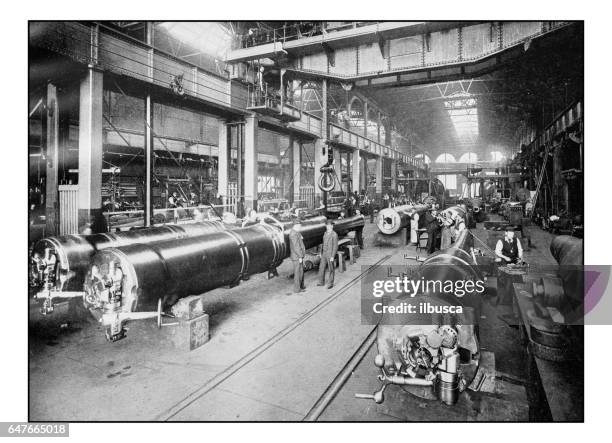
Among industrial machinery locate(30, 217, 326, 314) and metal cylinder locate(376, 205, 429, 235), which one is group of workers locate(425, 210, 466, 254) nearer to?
metal cylinder locate(376, 205, 429, 235)

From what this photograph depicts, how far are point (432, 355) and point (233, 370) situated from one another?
80.0 inches

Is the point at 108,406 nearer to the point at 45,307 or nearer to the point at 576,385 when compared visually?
the point at 45,307

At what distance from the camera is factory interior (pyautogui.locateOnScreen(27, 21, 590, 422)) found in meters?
3.18

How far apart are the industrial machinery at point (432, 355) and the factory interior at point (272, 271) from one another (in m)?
0.02

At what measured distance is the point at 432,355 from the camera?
2.99 metres

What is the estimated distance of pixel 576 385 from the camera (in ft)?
10.6

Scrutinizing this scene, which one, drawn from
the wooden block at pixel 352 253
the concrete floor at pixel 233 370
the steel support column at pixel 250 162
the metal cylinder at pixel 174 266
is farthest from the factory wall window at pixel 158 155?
the concrete floor at pixel 233 370

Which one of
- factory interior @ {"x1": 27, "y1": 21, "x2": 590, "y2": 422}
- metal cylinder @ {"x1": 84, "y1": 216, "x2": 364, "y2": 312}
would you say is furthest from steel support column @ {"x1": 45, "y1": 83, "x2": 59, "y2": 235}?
metal cylinder @ {"x1": 84, "y1": 216, "x2": 364, "y2": 312}

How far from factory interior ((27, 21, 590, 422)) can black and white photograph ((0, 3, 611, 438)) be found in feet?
0.10

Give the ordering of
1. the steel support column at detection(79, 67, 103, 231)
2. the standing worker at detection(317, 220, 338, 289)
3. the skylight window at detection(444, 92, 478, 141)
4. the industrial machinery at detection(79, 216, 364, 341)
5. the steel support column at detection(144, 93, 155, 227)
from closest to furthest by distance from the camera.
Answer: the industrial machinery at detection(79, 216, 364, 341) < the standing worker at detection(317, 220, 338, 289) < the steel support column at detection(79, 67, 103, 231) < the steel support column at detection(144, 93, 155, 227) < the skylight window at detection(444, 92, 478, 141)

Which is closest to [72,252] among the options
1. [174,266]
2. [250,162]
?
[174,266]

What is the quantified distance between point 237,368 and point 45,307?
2.22 m

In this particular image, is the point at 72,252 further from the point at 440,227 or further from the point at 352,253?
the point at 440,227
